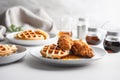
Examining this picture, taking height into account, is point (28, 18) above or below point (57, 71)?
above

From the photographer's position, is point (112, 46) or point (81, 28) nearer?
point (112, 46)

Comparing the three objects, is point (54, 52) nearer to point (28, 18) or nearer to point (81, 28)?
point (81, 28)

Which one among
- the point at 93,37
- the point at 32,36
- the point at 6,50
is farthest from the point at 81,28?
the point at 6,50

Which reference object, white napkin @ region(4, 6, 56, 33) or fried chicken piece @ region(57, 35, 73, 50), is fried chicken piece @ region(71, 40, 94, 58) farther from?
white napkin @ region(4, 6, 56, 33)

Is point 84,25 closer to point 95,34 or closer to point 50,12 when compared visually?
point 95,34

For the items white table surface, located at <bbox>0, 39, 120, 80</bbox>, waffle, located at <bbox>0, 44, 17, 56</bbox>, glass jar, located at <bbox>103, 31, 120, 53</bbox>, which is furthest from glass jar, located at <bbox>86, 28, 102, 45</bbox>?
waffle, located at <bbox>0, 44, 17, 56</bbox>

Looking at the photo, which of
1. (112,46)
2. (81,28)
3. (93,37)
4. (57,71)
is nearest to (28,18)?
(81,28)

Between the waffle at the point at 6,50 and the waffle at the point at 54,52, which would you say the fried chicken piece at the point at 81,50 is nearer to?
the waffle at the point at 54,52

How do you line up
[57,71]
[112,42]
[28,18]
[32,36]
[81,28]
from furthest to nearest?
1. [28,18]
2. [81,28]
3. [32,36]
4. [112,42]
5. [57,71]

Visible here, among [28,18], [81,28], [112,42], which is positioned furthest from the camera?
[28,18]
